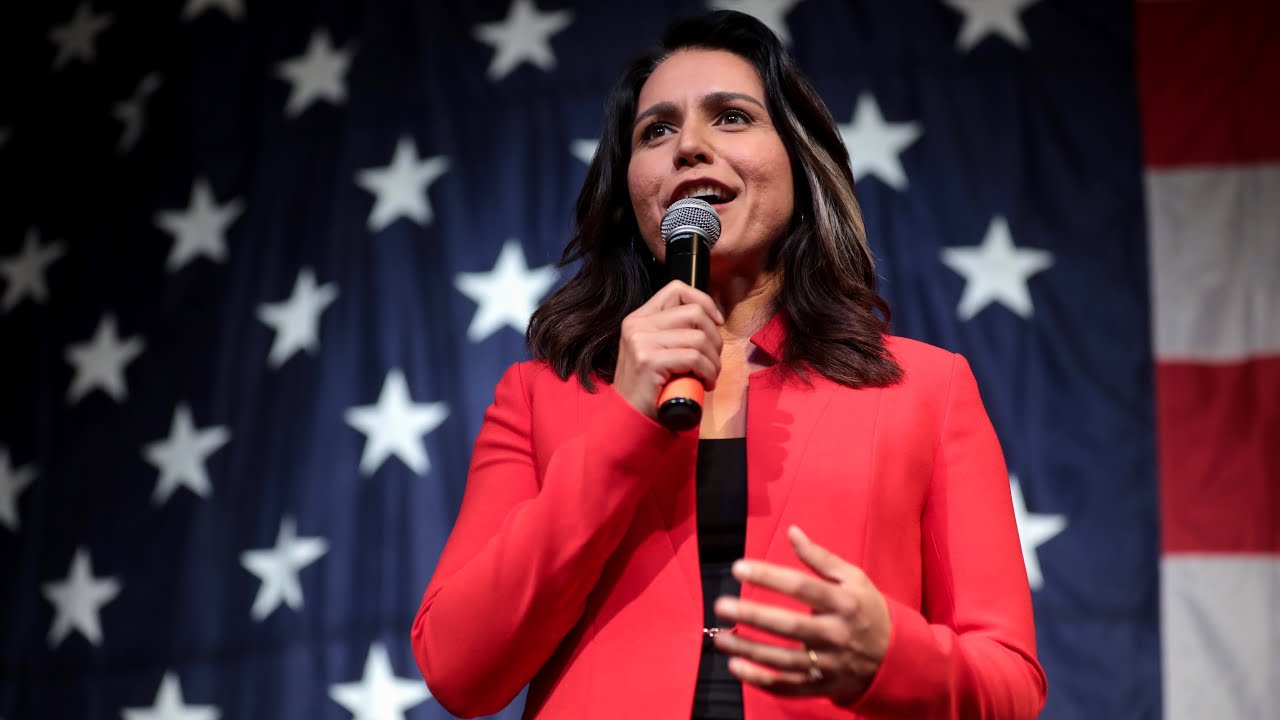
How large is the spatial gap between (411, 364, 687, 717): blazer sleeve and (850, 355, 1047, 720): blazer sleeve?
277mm

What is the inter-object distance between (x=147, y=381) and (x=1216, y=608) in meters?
2.47

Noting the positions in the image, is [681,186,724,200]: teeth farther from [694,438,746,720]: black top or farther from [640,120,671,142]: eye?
[694,438,746,720]: black top

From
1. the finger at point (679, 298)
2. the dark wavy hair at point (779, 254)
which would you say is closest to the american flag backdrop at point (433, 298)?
the dark wavy hair at point (779, 254)

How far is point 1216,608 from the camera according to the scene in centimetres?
237

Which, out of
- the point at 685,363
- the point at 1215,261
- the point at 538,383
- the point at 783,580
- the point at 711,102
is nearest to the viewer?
the point at 783,580

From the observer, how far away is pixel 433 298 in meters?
2.88

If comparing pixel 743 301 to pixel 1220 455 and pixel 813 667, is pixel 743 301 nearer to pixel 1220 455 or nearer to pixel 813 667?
pixel 813 667

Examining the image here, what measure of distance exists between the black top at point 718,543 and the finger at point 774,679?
17cm

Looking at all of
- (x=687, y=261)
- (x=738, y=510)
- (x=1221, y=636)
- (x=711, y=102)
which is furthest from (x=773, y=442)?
(x=1221, y=636)

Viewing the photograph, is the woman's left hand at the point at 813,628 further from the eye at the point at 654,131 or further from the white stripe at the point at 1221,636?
the white stripe at the point at 1221,636

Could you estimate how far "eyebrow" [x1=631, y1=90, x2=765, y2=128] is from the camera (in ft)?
5.29

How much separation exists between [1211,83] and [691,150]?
5.36 ft

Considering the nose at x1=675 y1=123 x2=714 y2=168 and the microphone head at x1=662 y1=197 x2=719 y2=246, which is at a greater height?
the nose at x1=675 y1=123 x2=714 y2=168

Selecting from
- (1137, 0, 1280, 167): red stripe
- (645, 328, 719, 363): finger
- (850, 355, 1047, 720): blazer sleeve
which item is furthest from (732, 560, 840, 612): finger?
(1137, 0, 1280, 167): red stripe
